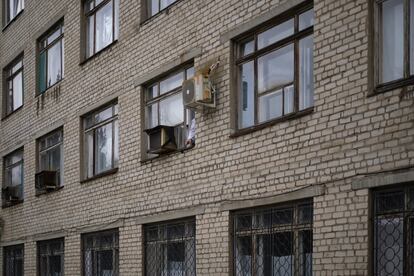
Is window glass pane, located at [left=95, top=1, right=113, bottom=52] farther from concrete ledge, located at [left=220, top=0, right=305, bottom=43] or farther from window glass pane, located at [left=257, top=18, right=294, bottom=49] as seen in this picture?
window glass pane, located at [left=257, top=18, right=294, bottom=49]

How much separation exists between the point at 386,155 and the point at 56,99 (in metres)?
9.99

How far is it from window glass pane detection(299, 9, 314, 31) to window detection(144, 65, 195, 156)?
2595 mm

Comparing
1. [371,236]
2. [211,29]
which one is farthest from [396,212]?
[211,29]

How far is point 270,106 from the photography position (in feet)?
31.5

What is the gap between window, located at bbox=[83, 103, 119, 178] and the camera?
44.4 ft

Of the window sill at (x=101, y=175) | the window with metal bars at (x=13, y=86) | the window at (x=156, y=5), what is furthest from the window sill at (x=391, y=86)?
the window with metal bars at (x=13, y=86)

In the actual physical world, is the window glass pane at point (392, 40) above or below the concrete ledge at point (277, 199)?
above

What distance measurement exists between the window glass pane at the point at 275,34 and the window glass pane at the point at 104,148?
4.72 metres

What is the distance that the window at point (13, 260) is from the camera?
18173 mm

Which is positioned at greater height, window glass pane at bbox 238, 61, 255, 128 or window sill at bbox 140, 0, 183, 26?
window sill at bbox 140, 0, 183, 26

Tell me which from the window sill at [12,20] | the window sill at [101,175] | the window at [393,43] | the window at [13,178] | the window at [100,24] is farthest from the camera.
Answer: the window sill at [12,20]

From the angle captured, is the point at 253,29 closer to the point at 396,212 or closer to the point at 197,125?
the point at 197,125

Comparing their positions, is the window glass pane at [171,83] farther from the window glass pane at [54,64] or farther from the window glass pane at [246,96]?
Result: the window glass pane at [54,64]

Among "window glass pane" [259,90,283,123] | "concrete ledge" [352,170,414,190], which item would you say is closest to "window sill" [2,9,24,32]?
"window glass pane" [259,90,283,123]
